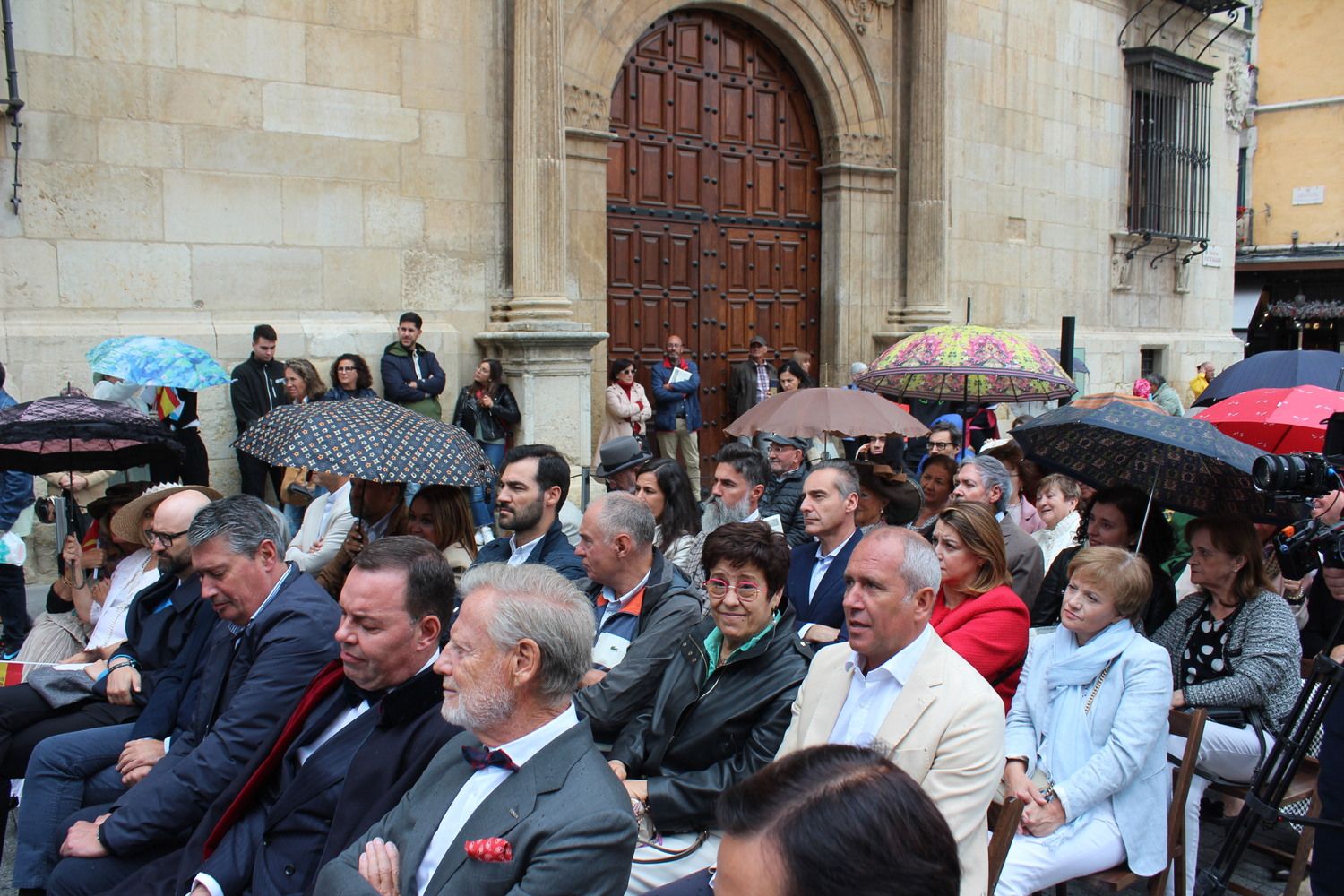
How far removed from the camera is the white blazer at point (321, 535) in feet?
19.0

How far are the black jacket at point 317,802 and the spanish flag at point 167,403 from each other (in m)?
5.11

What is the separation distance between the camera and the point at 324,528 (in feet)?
19.7

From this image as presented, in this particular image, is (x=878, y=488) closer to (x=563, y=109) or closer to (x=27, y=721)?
(x=27, y=721)

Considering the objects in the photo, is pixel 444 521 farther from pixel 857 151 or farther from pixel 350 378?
pixel 857 151

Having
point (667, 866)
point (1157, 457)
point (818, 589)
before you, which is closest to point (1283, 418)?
point (1157, 457)

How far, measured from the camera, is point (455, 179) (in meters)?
10.1

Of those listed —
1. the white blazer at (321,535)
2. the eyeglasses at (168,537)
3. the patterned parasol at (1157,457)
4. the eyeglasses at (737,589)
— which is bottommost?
the white blazer at (321,535)

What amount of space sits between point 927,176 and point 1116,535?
945cm

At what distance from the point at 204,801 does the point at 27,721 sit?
1.28 meters

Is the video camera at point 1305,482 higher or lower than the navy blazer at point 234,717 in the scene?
higher

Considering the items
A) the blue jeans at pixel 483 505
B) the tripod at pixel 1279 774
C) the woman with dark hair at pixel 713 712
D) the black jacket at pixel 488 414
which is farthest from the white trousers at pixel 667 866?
the black jacket at pixel 488 414

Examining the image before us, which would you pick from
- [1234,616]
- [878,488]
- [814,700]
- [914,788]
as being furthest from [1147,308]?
[914,788]

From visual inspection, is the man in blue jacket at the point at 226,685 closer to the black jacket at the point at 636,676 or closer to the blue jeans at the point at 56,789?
the blue jeans at the point at 56,789

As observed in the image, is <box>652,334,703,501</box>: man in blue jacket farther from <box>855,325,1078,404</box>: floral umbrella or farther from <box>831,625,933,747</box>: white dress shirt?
<box>831,625,933,747</box>: white dress shirt
